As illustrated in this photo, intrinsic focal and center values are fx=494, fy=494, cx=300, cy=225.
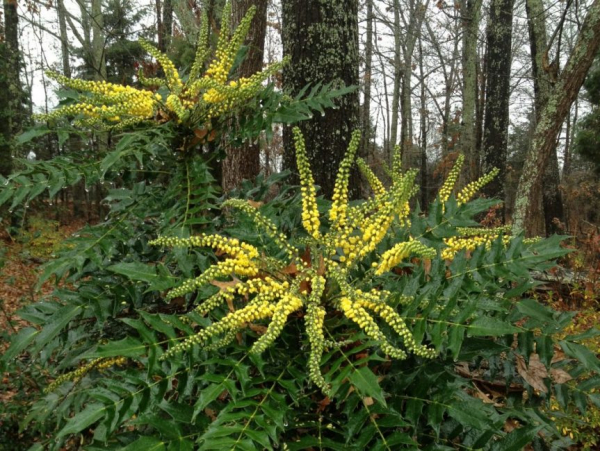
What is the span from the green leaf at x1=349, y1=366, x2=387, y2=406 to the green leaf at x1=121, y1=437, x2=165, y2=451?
0.51 meters

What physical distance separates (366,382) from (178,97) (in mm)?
1250

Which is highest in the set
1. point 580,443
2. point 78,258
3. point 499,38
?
point 499,38

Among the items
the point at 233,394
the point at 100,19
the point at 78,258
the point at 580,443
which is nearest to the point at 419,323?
the point at 233,394

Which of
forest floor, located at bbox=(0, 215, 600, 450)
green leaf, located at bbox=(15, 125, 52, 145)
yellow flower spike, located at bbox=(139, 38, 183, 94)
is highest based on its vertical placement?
yellow flower spike, located at bbox=(139, 38, 183, 94)

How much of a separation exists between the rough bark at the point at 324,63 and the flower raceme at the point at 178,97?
107cm

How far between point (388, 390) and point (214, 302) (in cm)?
56

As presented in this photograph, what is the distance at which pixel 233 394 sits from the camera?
1200 mm

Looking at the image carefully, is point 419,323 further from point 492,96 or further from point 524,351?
point 492,96

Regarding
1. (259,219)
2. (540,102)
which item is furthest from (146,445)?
(540,102)

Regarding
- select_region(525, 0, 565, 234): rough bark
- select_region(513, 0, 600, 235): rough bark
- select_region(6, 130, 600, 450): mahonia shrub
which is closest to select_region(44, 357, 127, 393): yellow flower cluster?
select_region(6, 130, 600, 450): mahonia shrub

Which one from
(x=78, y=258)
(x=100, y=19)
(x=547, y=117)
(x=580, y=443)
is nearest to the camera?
(x=78, y=258)

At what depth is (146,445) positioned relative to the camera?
48.9 inches

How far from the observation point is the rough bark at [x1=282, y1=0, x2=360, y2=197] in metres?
2.98

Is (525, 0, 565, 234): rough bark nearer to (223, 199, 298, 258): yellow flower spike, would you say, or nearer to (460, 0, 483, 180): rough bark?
(460, 0, 483, 180): rough bark
